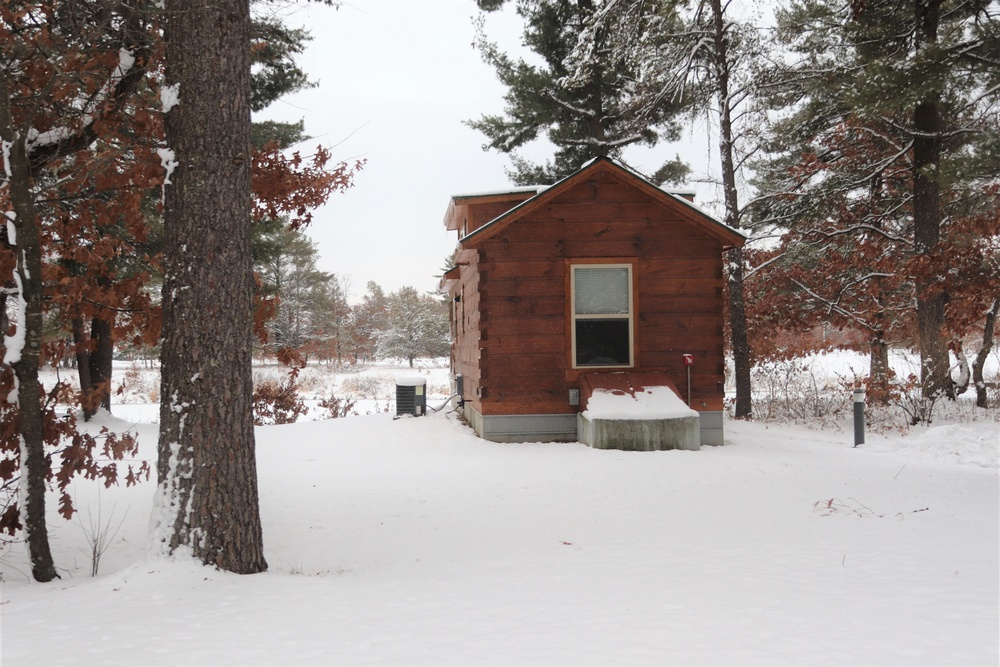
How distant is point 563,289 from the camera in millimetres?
11523

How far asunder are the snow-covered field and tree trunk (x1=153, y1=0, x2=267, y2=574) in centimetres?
36

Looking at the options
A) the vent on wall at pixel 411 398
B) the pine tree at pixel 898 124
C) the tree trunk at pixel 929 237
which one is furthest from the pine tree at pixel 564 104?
the vent on wall at pixel 411 398

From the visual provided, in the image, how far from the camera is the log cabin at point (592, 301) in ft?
37.6

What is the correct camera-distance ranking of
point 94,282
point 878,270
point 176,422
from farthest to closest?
1. point 878,270
2. point 94,282
3. point 176,422

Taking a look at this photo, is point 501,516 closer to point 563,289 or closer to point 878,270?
point 563,289

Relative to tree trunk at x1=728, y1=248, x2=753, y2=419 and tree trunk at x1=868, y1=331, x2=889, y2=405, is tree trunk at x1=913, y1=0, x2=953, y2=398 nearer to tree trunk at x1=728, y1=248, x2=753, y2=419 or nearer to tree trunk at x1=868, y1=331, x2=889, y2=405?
tree trunk at x1=868, y1=331, x2=889, y2=405

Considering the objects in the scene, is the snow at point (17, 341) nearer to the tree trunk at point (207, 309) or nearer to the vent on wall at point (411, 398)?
the tree trunk at point (207, 309)

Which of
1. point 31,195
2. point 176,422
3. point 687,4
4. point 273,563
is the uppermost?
point 687,4

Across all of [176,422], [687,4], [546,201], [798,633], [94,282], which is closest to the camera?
[798,633]

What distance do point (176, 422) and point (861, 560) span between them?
195 inches

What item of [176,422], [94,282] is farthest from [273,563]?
[94,282]

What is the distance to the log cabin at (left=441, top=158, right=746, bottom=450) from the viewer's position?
11.4m

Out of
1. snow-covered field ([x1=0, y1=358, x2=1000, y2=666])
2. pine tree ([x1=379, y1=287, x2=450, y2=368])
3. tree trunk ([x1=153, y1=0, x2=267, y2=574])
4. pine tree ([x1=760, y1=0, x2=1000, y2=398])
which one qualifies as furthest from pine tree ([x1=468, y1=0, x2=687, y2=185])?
pine tree ([x1=379, y1=287, x2=450, y2=368])

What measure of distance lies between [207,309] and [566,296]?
24.8 feet
